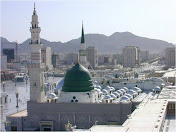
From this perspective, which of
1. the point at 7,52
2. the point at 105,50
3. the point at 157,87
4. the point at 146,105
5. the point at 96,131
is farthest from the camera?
the point at 105,50

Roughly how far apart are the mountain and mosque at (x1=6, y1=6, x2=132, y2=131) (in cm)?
13794

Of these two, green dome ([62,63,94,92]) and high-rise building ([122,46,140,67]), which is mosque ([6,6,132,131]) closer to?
green dome ([62,63,94,92])

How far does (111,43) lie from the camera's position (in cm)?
16388

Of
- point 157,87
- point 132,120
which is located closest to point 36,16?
point 132,120

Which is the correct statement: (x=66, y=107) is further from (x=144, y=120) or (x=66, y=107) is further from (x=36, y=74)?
(x=144, y=120)

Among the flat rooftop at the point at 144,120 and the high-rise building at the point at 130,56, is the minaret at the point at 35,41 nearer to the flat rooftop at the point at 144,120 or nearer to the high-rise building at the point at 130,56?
the flat rooftop at the point at 144,120

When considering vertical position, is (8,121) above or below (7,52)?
below

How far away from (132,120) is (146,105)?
2830mm

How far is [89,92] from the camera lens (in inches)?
561

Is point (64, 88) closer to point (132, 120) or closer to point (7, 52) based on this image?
point (132, 120)

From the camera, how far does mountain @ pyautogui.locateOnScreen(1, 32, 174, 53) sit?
513 feet

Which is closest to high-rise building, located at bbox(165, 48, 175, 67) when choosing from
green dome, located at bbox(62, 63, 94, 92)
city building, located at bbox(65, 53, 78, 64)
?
city building, located at bbox(65, 53, 78, 64)

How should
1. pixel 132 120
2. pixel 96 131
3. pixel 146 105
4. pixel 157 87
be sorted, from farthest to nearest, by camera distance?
pixel 157 87, pixel 146 105, pixel 132 120, pixel 96 131

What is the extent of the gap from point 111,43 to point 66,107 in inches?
5955
